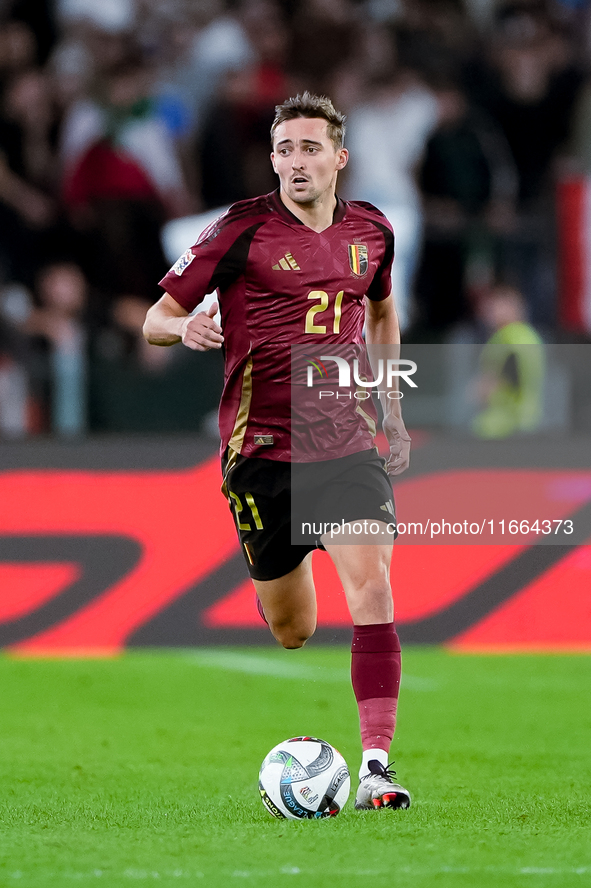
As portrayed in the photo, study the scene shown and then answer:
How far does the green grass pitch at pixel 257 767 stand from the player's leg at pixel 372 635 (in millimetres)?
309

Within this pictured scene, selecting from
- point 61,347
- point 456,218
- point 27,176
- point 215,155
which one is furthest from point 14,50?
point 456,218

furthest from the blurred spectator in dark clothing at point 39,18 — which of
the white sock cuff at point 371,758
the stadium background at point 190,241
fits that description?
the white sock cuff at point 371,758

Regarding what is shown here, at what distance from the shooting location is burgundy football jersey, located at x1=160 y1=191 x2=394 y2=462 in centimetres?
476

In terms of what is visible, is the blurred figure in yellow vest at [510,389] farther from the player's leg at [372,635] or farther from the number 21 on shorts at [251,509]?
the player's leg at [372,635]

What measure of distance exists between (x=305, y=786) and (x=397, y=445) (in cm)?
139

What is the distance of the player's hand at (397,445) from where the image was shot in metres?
5.16

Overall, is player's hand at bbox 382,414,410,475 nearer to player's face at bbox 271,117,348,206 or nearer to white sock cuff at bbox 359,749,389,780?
player's face at bbox 271,117,348,206

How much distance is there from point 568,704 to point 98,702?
2363 millimetres

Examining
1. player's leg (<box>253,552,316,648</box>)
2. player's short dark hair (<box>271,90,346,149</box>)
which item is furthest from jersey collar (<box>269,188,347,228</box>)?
player's leg (<box>253,552,316,648</box>)

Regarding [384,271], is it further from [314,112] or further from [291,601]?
[291,601]

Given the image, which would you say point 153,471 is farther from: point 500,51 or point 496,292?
point 500,51

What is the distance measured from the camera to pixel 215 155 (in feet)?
32.9

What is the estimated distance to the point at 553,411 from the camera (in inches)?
335

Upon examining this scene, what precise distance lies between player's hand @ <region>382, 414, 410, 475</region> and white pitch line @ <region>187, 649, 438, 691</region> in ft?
8.31
